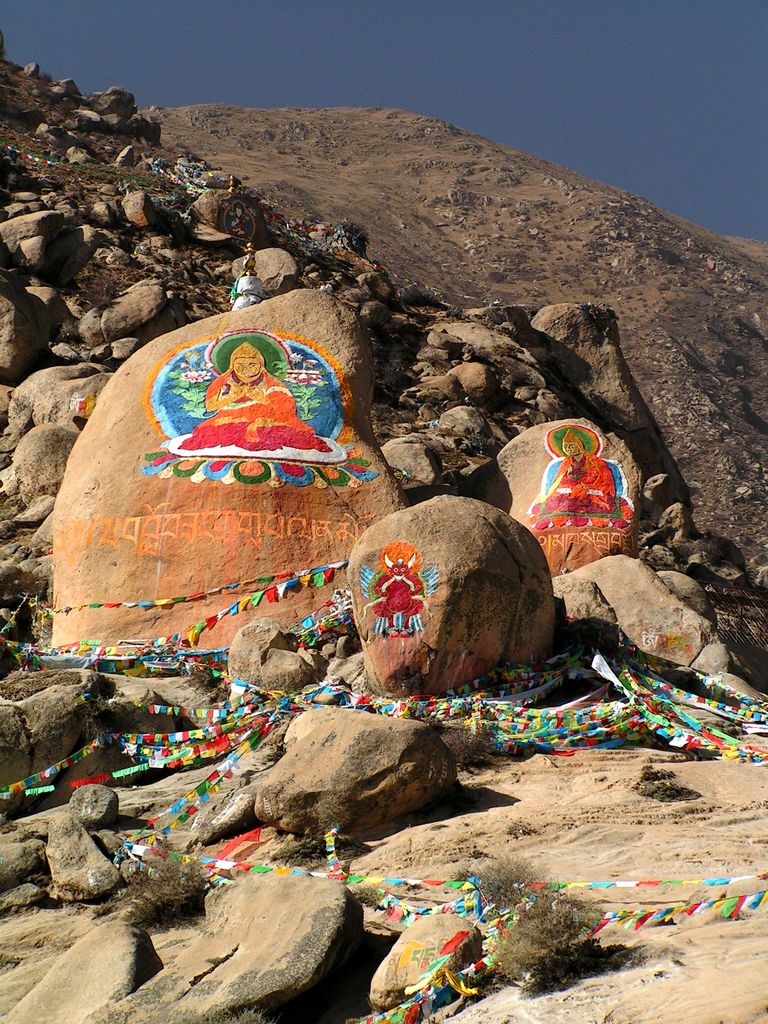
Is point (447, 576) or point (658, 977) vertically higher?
point (447, 576)

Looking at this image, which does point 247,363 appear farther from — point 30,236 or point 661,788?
point 30,236

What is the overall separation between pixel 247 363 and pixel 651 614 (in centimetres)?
477

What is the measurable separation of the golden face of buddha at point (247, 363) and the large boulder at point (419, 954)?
811 cm

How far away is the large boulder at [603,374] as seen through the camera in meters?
27.1

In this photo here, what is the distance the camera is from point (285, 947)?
15.1ft

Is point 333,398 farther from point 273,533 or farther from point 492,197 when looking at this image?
point 492,197

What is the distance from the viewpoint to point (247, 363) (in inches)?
482

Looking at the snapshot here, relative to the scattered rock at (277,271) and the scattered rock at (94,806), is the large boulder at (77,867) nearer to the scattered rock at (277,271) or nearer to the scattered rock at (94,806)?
the scattered rock at (94,806)

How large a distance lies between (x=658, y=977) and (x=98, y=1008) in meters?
2.04

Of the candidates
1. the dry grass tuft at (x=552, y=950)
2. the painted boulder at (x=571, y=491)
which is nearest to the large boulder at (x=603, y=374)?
the painted boulder at (x=571, y=491)

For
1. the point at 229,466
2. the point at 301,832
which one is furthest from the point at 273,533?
the point at 301,832

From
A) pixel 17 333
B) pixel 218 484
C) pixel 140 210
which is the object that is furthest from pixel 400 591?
pixel 140 210

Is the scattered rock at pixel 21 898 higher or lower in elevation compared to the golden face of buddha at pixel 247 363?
lower

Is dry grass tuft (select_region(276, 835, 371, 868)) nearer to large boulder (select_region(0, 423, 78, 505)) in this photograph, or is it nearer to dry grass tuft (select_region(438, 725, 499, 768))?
dry grass tuft (select_region(438, 725, 499, 768))
